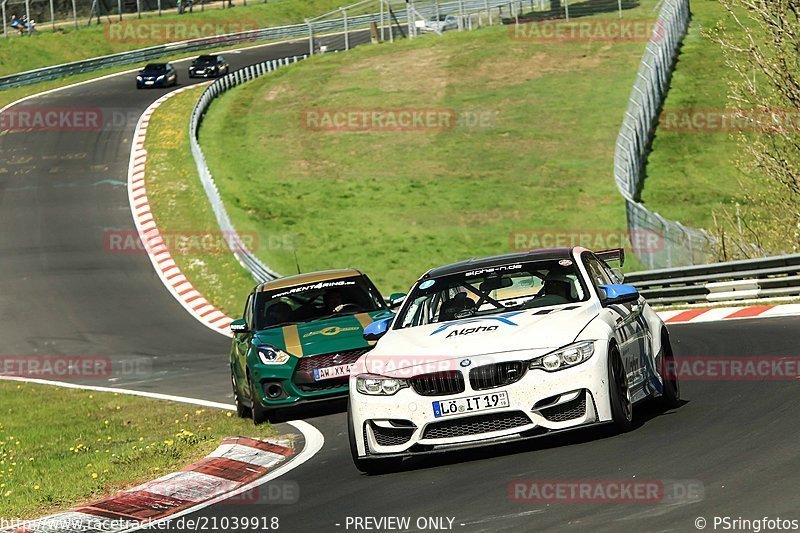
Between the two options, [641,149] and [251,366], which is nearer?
[251,366]

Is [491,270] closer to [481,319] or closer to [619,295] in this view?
[481,319]

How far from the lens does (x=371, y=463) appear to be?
30.8 ft

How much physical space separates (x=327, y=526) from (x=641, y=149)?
35.5 meters

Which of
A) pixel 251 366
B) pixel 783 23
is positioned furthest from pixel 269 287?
pixel 783 23

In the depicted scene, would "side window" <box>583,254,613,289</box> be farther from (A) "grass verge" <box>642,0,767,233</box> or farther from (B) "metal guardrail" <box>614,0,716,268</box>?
(A) "grass verge" <box>642,0,767,233</box>

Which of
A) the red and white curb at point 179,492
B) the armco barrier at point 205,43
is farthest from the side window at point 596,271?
the armco barrier at point 205,43

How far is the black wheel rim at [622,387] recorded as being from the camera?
911 cm

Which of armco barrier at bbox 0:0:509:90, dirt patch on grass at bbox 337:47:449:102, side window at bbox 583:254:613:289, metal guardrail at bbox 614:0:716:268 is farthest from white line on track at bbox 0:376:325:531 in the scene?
A: armco barrier at bbox 0:0:509:90

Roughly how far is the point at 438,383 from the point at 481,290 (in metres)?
1.45

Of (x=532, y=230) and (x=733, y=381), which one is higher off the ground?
(x=733, y=381)

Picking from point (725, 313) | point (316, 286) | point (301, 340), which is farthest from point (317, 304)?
point (725, 313)

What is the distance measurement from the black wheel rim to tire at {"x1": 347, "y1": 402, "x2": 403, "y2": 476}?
162 cm

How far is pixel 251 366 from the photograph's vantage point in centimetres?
1348

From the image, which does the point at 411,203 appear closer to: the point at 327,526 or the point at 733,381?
the point at 733,381
